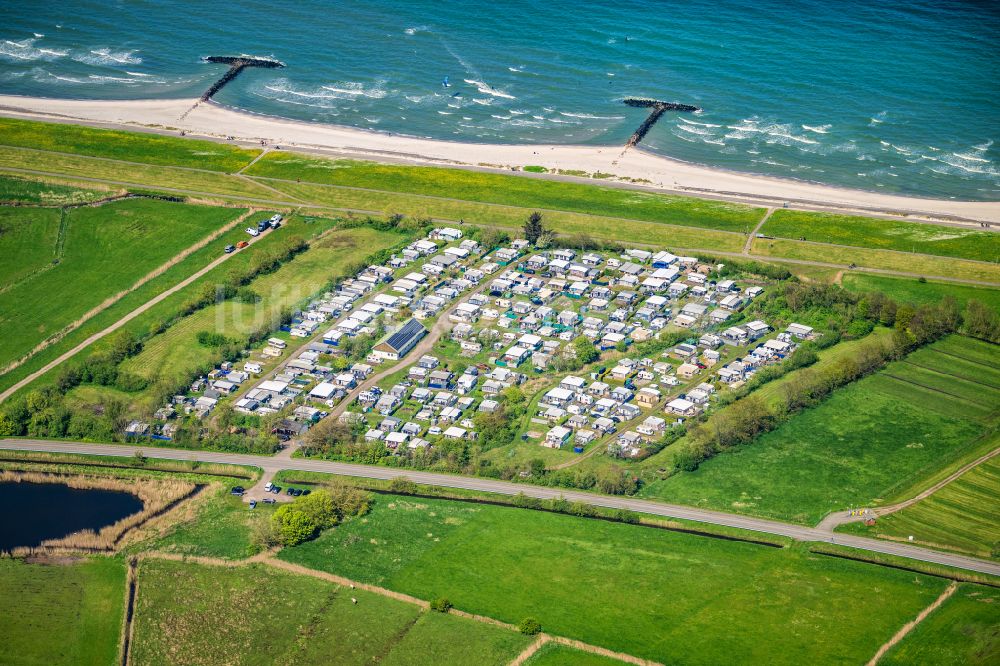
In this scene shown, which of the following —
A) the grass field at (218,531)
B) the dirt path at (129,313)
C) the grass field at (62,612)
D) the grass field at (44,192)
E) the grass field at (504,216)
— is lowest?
the grass field at (62,612)

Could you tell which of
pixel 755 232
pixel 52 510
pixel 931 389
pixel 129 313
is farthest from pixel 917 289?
pixel 52 510

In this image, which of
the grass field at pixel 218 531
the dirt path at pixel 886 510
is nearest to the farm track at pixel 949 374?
the dirt path at pixel 886 510

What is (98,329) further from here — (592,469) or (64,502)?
(592,469)

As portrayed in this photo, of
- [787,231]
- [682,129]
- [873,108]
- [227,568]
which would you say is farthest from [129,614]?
[873,108]

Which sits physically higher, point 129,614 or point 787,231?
point 787,231

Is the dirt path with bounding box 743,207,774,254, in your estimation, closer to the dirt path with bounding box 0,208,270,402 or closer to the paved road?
the paved road

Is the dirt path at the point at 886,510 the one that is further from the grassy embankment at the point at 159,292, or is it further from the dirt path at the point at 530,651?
the grassy embankment at the point at 159,292

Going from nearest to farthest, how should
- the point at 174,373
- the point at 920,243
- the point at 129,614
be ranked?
the point at 129,614
the point at 174,373
the point at 920,243
